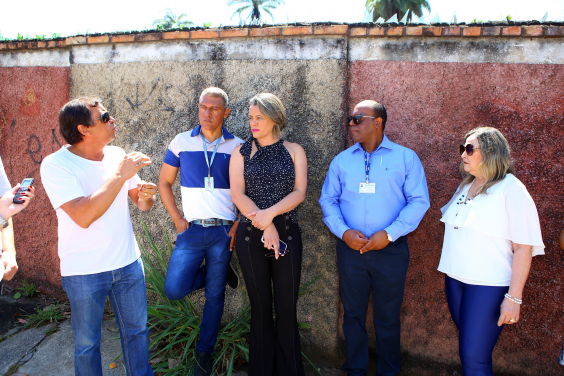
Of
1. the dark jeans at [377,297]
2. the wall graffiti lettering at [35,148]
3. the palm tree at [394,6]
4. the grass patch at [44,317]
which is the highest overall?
the palm tree at [394,6]

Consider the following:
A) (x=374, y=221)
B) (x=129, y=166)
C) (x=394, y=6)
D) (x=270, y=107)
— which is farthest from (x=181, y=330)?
(x=394, y=6)

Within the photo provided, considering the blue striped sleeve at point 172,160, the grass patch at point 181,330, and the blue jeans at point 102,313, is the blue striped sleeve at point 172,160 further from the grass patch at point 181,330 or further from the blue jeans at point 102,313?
the grass patch at point 181,330

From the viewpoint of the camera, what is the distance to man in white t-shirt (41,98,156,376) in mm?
1916

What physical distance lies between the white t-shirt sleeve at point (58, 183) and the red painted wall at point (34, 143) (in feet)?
7.66

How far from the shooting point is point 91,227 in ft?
6.72

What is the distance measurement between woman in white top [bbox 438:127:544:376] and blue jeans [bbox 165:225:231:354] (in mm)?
1645

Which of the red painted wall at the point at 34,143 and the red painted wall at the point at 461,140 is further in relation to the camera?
the red painted wall at the point at 34,143

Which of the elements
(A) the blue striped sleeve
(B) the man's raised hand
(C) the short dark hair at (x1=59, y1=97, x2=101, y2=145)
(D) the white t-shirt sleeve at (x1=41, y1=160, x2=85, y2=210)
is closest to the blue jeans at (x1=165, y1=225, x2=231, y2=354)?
(A) the blue striped sleeve

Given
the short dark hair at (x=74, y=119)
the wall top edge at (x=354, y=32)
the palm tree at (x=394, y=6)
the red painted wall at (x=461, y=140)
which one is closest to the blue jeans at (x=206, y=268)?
the short dark hair at (x=74, y=119)

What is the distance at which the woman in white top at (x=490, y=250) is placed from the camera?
2.01m

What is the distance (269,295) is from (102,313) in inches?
42.5

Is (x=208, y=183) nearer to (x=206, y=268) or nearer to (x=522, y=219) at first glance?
(x=206, y=268)

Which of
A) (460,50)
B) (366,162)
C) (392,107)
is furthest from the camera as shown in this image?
(392,107)

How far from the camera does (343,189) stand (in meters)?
2.64
